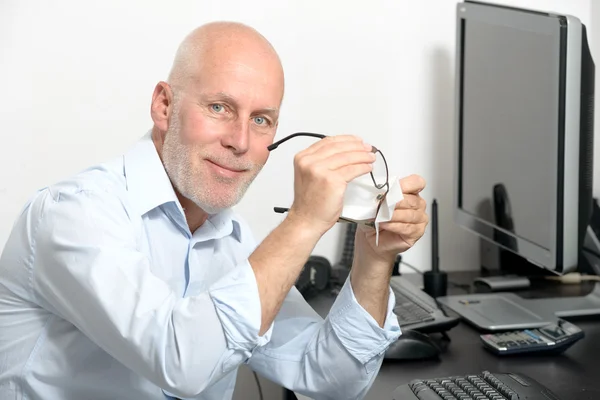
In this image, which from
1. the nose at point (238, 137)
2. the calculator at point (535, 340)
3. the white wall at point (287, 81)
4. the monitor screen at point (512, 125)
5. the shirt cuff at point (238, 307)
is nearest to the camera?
the shirt cuff at point (238, 307)

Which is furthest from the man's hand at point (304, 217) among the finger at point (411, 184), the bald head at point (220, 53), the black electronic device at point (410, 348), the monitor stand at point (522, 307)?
the monitor stand at point (522, 307)

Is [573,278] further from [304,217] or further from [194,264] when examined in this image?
[304,217]

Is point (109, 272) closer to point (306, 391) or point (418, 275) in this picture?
point (306, 391)

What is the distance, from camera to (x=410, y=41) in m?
2.19

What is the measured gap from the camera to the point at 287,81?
209 cm

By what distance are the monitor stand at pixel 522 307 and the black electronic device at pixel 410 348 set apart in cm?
21

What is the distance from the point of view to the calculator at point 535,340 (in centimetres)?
152

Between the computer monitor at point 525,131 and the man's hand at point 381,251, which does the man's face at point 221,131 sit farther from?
the computer monitor at point 525,131

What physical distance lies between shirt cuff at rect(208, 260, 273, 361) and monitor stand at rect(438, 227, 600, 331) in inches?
29.2

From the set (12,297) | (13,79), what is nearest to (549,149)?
(12,297)

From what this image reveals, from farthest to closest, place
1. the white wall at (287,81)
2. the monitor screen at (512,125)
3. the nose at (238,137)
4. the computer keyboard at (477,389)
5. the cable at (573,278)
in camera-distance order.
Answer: the cable at (573,278) < the white wall at (287,81) < the monitor screen at (512,125) < the nose at (238,137) < the computer keyboard at (477,389)

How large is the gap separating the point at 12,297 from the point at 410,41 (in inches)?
51.4

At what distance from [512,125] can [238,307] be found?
38.7 inches

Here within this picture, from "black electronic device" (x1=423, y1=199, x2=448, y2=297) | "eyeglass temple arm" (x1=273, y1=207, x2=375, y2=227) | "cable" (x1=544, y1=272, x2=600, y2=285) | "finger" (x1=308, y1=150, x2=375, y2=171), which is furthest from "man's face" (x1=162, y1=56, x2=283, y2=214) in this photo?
"cable" (x1=544, y1=272, x2=600, y2=285)
